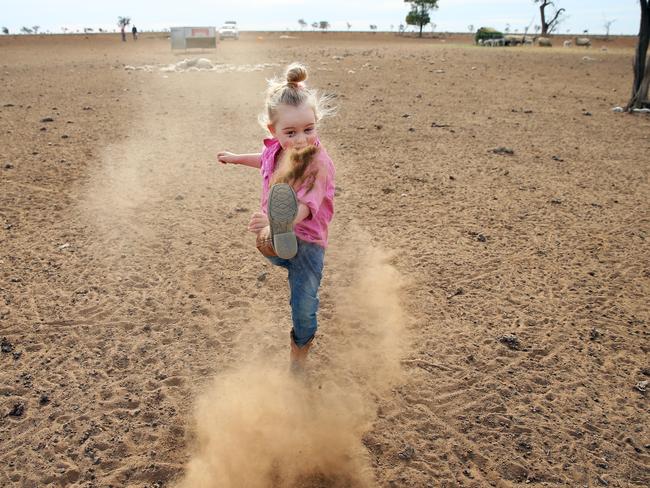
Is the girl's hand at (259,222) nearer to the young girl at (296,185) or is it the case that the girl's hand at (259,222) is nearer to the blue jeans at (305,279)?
the young girl at (296,185)

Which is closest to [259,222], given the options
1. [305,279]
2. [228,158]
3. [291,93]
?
[305,279]

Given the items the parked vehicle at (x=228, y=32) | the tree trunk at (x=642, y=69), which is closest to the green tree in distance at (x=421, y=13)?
the parked vehicle at (x=228, y=32)

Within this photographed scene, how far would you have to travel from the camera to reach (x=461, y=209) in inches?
203

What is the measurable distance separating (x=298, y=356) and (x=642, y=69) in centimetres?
1129

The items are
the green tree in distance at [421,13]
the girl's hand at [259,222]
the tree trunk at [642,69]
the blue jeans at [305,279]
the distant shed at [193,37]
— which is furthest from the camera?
the green tree in distance at [421,13]

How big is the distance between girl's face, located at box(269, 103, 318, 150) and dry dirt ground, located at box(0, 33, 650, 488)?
4.51 ft

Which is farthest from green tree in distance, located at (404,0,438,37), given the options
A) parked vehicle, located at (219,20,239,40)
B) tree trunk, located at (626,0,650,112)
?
tree trunk, located at (626,0,650,112)

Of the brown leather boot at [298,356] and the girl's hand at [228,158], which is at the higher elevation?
the girl's hand at [228,158]

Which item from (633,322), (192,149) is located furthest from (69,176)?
(633,322)

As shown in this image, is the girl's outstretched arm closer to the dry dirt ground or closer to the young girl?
the young girl

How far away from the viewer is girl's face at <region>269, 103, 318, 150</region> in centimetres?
199

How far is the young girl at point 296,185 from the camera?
193cm

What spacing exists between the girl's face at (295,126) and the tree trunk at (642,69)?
35.1 ft

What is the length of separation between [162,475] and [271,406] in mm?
609
